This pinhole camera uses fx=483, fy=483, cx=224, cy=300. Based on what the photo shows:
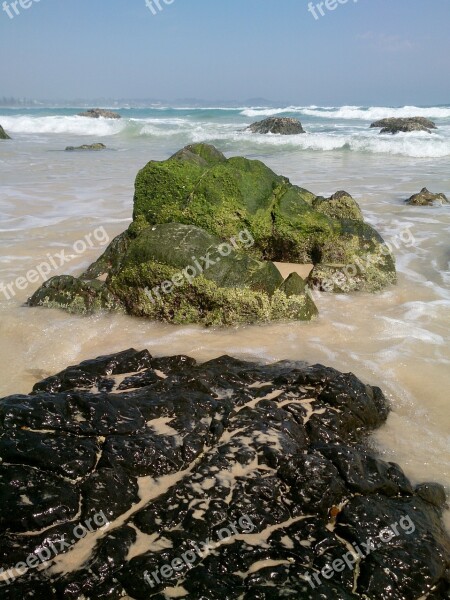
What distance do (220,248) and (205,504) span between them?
3.07m

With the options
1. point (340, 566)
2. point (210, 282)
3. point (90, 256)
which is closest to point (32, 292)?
point (90, 256)

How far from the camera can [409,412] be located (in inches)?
133

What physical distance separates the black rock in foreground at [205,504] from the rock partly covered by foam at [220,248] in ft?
5.63

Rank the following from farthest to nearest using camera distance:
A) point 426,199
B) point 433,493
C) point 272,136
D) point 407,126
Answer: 1. point 407,126
2. point 272,136
3. point 426,199
4. point 433,493

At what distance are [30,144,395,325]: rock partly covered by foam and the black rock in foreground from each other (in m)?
1.72

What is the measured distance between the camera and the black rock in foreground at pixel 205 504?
193 centimetres

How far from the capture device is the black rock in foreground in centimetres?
193

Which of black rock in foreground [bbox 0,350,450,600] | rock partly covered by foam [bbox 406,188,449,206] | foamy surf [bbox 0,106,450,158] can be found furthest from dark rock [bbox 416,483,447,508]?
foamy surf [bbox 0,106,450,158]

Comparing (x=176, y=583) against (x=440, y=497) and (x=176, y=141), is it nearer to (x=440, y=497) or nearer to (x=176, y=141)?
(x=440, y=497)

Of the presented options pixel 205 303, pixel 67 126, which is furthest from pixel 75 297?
pixel 67 126

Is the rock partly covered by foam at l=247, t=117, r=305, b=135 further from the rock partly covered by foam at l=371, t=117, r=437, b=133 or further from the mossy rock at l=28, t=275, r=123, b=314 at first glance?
the mossy rock at l=28, t=275, r=123, b=314

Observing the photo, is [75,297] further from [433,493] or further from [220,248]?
[433,493]

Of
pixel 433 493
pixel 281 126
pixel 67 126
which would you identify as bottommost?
pixel 433 493

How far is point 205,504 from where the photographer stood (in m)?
2.24
